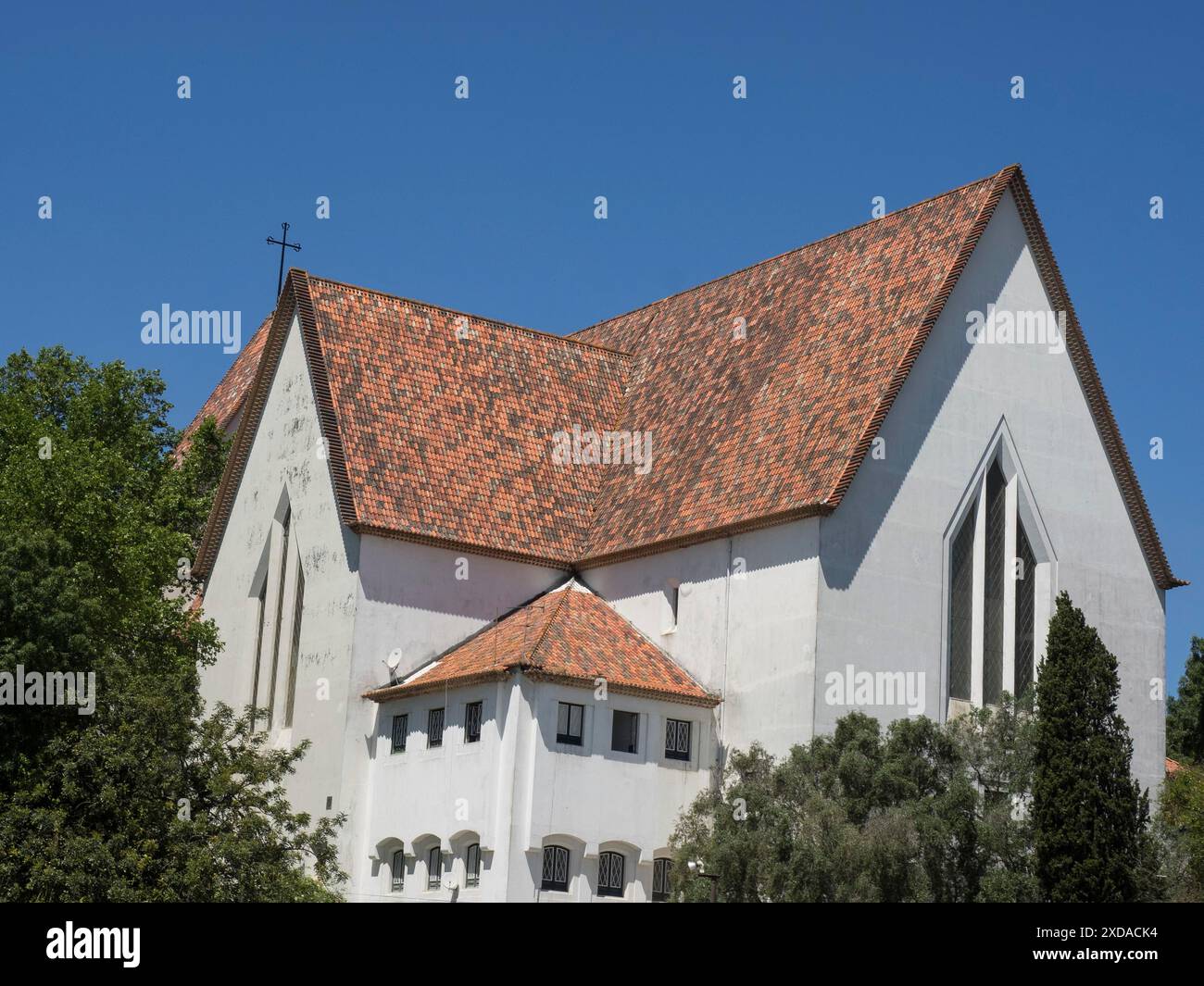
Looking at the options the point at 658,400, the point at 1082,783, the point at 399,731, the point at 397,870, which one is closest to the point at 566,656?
the point at 399,731

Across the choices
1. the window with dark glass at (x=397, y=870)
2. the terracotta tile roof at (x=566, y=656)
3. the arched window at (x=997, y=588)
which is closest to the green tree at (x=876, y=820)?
the terracotta tile roof at (x=566, y=656)

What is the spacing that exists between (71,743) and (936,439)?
71.7ft

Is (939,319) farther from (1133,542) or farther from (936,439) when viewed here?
(1133,542)

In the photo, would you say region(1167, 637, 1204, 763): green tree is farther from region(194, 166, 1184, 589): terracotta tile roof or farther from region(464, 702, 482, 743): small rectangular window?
region(464, 702, 482, 743): small rectangular window

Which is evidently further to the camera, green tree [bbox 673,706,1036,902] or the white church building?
the white church building

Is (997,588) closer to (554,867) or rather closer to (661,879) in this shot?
(661,879)

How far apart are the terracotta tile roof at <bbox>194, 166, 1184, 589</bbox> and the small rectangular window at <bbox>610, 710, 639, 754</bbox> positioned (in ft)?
17.2

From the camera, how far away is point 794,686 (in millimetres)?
43000

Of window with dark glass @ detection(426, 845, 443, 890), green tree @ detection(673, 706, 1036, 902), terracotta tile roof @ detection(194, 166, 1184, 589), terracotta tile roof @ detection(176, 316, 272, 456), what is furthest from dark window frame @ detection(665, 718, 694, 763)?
terracotta tile roof @ detection(176, 316, 272, 456)

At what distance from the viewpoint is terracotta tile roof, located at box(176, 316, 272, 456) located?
7031cm

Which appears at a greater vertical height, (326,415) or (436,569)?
(326,415)

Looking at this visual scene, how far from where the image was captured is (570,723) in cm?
4328
